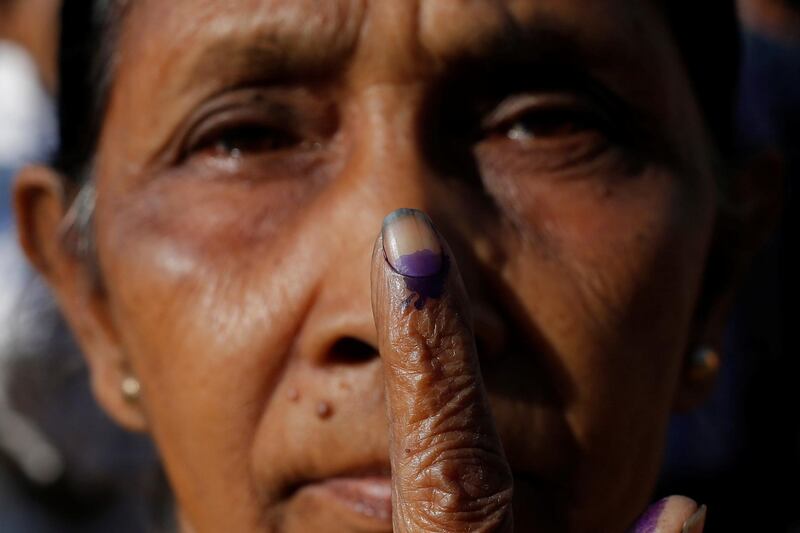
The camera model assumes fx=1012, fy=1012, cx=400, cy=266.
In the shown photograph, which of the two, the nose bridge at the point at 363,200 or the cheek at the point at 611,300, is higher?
the nose bridge at the point at 363,200

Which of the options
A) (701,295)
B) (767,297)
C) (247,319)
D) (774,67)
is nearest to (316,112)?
(247,319)

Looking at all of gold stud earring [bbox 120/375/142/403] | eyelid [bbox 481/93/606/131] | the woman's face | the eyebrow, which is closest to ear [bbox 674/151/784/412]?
the woman's face

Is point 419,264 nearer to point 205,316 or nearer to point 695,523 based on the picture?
point 695,523

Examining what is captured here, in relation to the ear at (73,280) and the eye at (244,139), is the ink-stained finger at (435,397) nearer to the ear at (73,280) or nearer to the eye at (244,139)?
the eye at (244,139)

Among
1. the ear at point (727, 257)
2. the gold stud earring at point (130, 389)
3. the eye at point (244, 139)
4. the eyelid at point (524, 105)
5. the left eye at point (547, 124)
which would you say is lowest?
the ear at point (727, 257)

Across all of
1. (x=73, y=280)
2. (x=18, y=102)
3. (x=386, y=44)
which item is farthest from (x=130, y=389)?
(x=18, y=102)

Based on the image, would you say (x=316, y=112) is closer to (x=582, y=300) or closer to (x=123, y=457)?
(x=582, y=300)

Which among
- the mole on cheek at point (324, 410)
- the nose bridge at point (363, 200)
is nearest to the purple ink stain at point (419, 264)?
the nose bridge at point (363, 200)
